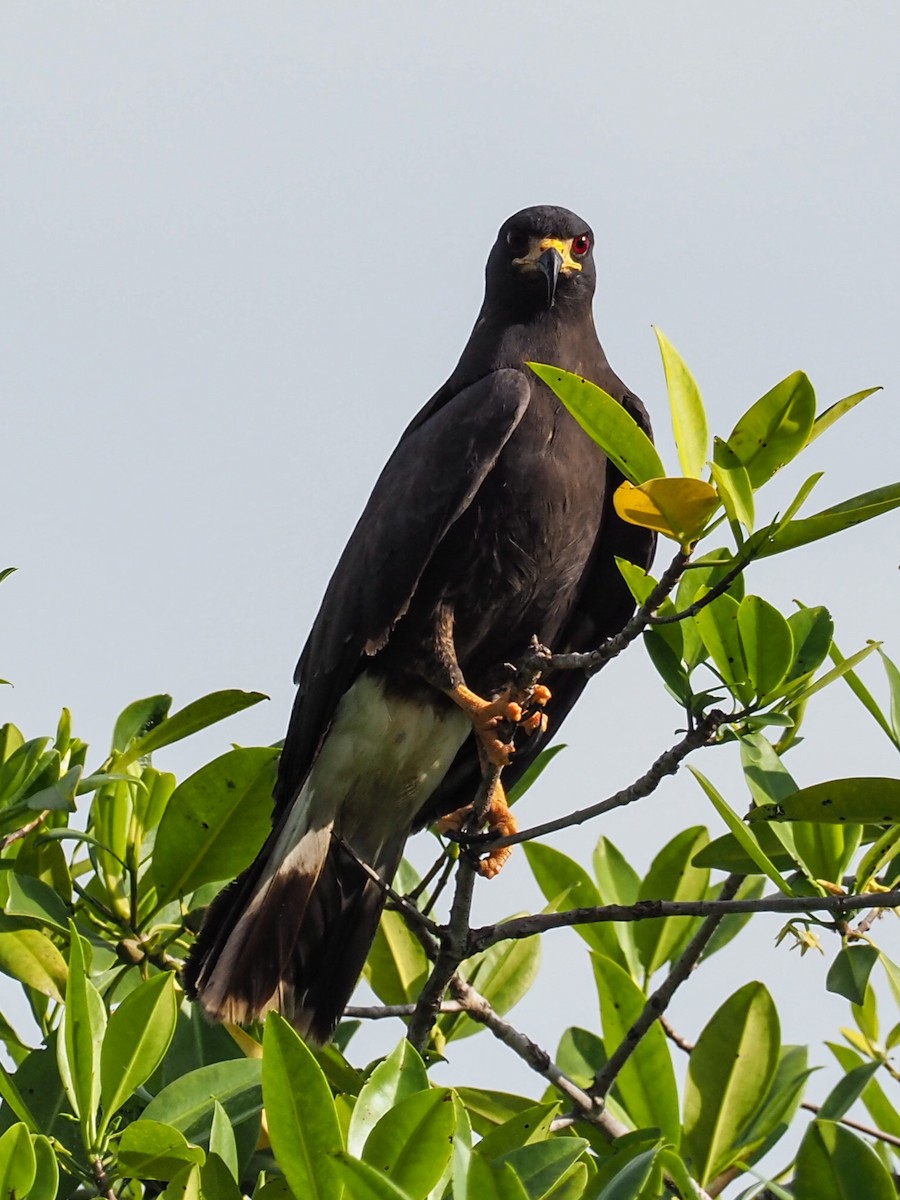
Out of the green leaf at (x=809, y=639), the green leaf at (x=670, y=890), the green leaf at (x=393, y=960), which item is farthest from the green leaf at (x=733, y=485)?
the green leaf at (x=393, y=960)

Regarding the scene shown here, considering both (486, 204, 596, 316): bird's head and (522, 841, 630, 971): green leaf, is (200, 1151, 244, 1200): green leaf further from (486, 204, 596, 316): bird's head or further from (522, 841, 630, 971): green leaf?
(486, 204, 596, 316): bird's head

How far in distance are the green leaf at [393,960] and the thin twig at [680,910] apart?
0.98 metres

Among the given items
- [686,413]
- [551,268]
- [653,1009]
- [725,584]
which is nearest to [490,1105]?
[653,1009]

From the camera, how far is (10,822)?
13.2 feet

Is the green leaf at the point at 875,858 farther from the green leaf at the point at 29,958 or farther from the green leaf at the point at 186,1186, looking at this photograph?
the green leaf at the point at 29,958

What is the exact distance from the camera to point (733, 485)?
3113 millimetres

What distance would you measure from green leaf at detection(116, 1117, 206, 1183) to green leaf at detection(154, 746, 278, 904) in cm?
117

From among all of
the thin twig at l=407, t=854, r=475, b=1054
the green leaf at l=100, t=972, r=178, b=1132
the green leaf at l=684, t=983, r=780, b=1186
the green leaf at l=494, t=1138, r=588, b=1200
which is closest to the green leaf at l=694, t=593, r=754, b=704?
the green leaf at l=684, t=983, r=780, b=1186

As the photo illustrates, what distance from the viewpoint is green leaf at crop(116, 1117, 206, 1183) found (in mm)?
2957

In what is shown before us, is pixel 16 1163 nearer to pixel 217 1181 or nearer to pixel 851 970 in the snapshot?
pixel 217 1181

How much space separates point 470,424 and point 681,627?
1425mm

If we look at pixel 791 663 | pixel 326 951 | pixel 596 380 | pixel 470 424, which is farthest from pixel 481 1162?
pixel 596 380

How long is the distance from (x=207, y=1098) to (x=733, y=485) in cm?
170

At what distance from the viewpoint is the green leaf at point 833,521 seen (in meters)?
3.08
